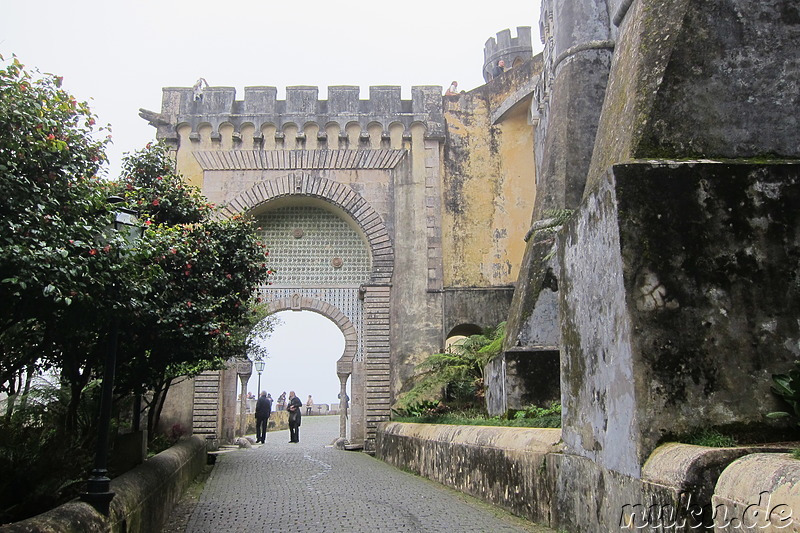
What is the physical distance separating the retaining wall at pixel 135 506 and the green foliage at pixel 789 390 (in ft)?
12.4

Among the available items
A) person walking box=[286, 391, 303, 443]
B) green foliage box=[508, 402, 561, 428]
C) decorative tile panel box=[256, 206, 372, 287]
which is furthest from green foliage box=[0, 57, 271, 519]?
person walking box=[286, 391, 303, 443]

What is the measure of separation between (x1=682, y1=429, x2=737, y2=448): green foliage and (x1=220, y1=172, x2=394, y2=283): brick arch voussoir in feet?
43.4

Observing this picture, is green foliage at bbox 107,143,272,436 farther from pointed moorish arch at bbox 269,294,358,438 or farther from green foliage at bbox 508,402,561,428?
pointed moorish arch at bbox 269,294,358,438

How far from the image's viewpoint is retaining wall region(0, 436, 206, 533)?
388 cm

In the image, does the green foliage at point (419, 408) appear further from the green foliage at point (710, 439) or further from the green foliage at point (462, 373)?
the green foliage at point (710, 439)

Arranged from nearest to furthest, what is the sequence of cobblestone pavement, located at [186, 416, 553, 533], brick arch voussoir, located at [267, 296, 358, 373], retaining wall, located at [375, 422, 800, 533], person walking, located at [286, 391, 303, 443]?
retaining wall, located at [375, 422, 800, 533] < cobblestone pavement, located at [186, 416, 553, 533] < brick arch voussoir, located at [267, 296, 358, 373] < person walking, located at [286, 391, 303, 443]

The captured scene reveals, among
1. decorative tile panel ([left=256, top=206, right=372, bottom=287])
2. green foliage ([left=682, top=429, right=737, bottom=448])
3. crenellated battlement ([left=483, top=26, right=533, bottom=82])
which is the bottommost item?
green foliage ([left=682, top=429, right=737, bottom=448])

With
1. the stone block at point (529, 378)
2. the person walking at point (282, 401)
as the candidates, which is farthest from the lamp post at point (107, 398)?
the person walking at point (282, 401)

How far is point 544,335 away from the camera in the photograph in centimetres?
907

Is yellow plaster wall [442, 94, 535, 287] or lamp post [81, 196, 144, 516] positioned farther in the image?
yellow plaster wall [442, 94, 535, 287]

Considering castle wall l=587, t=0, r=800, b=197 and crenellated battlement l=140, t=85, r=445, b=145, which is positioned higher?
crenellated battlement l=140, t=85, r=445, b=145

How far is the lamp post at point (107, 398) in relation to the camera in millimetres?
4730

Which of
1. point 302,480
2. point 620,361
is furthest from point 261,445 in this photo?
point 620,361

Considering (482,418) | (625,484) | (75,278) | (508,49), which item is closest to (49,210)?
(75,278)
